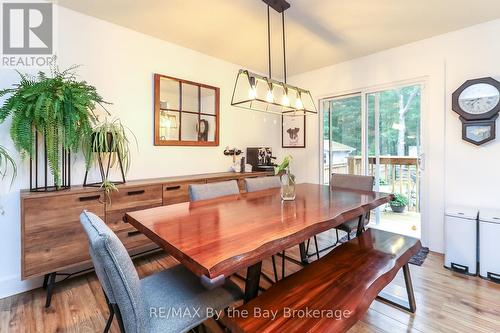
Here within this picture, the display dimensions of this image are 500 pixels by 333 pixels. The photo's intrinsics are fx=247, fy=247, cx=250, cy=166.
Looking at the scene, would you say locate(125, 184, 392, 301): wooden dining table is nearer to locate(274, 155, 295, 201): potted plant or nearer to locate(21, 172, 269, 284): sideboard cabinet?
locate(274, 155, 295, 201): potted plant

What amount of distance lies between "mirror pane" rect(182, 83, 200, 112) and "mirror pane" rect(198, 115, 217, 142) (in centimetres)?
18

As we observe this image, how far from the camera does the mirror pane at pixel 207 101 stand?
3500mm

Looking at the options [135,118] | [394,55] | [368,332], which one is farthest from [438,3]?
[135,118]

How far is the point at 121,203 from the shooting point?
237cm

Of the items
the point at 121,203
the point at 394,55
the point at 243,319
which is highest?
the point at 394,55

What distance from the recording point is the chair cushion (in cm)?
113

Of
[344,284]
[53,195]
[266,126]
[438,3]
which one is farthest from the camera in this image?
[266,126]

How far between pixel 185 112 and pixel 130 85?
0.72m

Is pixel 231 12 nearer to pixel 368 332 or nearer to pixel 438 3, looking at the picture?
pixel 438 3

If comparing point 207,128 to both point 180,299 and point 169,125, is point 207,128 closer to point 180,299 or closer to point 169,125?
point 169,125

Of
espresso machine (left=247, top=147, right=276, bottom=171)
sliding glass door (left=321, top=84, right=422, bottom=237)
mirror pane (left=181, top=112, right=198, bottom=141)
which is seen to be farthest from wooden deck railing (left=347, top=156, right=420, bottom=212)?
mirror pane (left=181, top=112, right=198, bottom=141)

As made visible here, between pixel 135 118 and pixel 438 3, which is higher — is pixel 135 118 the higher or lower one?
the lower one

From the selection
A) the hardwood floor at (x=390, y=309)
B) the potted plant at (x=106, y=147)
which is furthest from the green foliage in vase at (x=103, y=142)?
the hardwood floor at (x=390, y=309)

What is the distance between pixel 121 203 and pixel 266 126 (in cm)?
287
